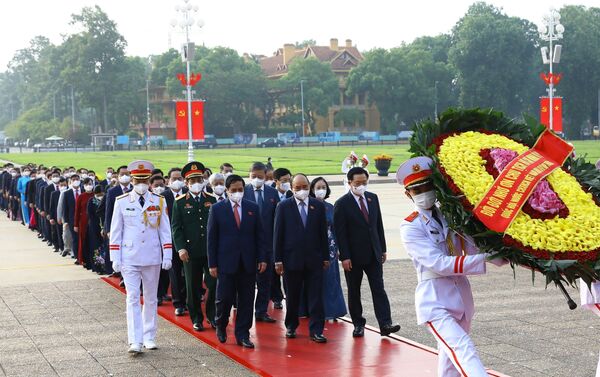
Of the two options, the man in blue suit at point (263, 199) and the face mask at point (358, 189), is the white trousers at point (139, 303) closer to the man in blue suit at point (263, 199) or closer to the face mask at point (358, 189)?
the man in blue suit at point (263, 199)

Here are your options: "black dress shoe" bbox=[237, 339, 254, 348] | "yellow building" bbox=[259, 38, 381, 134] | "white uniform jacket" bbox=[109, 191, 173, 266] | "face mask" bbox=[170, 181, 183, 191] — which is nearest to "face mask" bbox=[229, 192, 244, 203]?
"white uniform jacket" bbox=[109, 191, 173, 266]

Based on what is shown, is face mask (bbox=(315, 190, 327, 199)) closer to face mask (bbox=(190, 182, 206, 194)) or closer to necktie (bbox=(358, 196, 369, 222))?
necktie (bbox=(358, 196, 369, 222))

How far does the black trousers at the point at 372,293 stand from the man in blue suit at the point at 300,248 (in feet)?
1.04

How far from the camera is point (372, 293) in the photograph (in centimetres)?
953

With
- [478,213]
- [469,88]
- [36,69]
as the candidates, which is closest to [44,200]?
[478,213]

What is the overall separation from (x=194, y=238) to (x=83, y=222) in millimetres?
6269

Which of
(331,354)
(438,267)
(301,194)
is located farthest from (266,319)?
(438,267)

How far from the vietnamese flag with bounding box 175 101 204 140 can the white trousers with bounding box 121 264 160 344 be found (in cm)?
3056

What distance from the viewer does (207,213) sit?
10430mm

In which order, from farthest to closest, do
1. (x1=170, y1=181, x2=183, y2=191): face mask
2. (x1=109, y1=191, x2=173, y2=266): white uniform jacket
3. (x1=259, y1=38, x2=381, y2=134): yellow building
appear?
(x1=259, y1=38, x2=381, y2=134): yellow building, (x1=170, y1=181, x2=183, y2=191): face mask, (x1=109, y1=191, x2=173, y2=266): white uniform jacket

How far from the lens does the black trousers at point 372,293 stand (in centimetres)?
954

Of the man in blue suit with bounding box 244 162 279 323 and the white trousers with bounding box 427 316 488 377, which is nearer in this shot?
the white trousers with bounding box 427 316 488 377

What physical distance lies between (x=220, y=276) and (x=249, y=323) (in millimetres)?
581

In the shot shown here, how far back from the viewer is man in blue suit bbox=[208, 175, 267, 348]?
31.1 ft
